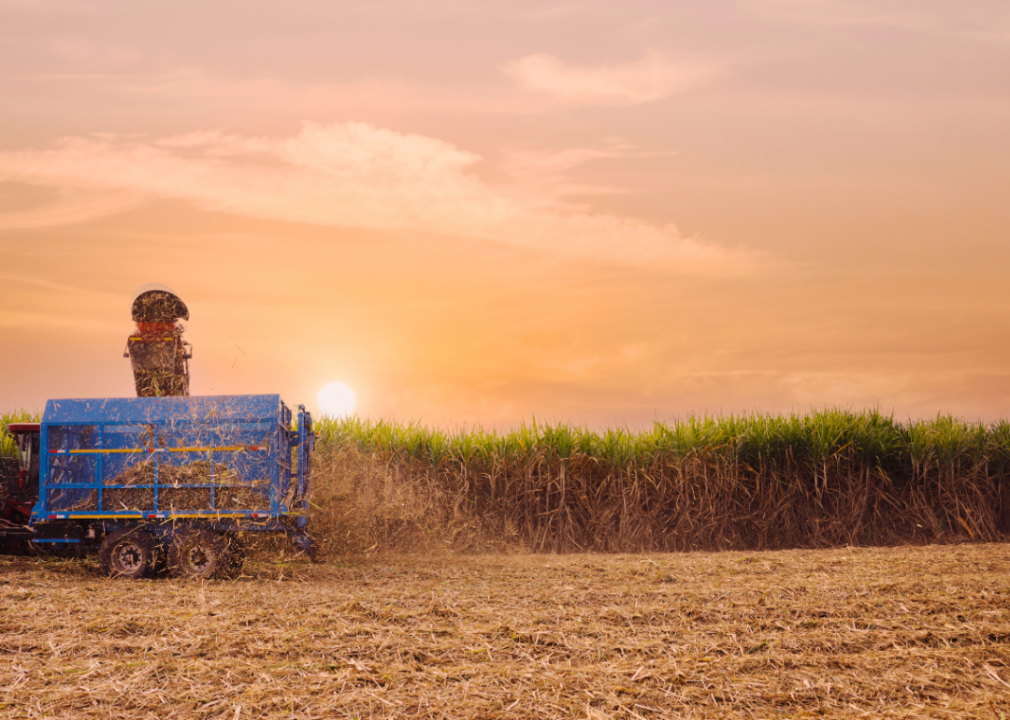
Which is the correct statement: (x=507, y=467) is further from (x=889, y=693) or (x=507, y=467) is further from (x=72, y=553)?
(x=889, y=693)

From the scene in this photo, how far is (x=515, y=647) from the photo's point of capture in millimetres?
7074

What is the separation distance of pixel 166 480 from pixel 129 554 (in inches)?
46.1

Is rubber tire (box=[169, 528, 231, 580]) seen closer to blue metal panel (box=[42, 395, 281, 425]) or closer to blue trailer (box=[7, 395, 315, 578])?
blue trailer (box=[7, 395, 315, 578])

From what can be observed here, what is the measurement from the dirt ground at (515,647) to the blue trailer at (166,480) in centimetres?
56

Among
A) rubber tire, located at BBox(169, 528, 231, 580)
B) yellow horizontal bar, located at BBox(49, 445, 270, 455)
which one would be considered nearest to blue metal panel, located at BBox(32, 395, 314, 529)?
yellow horizontal bar, located at BBox(49, 445, 270, 455)

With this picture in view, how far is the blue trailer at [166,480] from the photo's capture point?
438 inches

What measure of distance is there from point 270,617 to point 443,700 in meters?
2.97

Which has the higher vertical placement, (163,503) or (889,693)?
(163,503)

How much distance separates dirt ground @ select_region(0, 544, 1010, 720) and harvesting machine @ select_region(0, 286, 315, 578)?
58cm

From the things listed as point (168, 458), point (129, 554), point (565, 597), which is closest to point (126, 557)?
point (129, 554)

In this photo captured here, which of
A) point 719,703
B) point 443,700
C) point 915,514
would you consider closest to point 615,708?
point 719,703

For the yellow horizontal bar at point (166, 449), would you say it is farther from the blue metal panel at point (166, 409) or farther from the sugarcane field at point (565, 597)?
the sugarcane field at point (565, 597)

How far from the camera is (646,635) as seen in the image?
753cm

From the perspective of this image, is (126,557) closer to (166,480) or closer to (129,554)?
(129,554)
